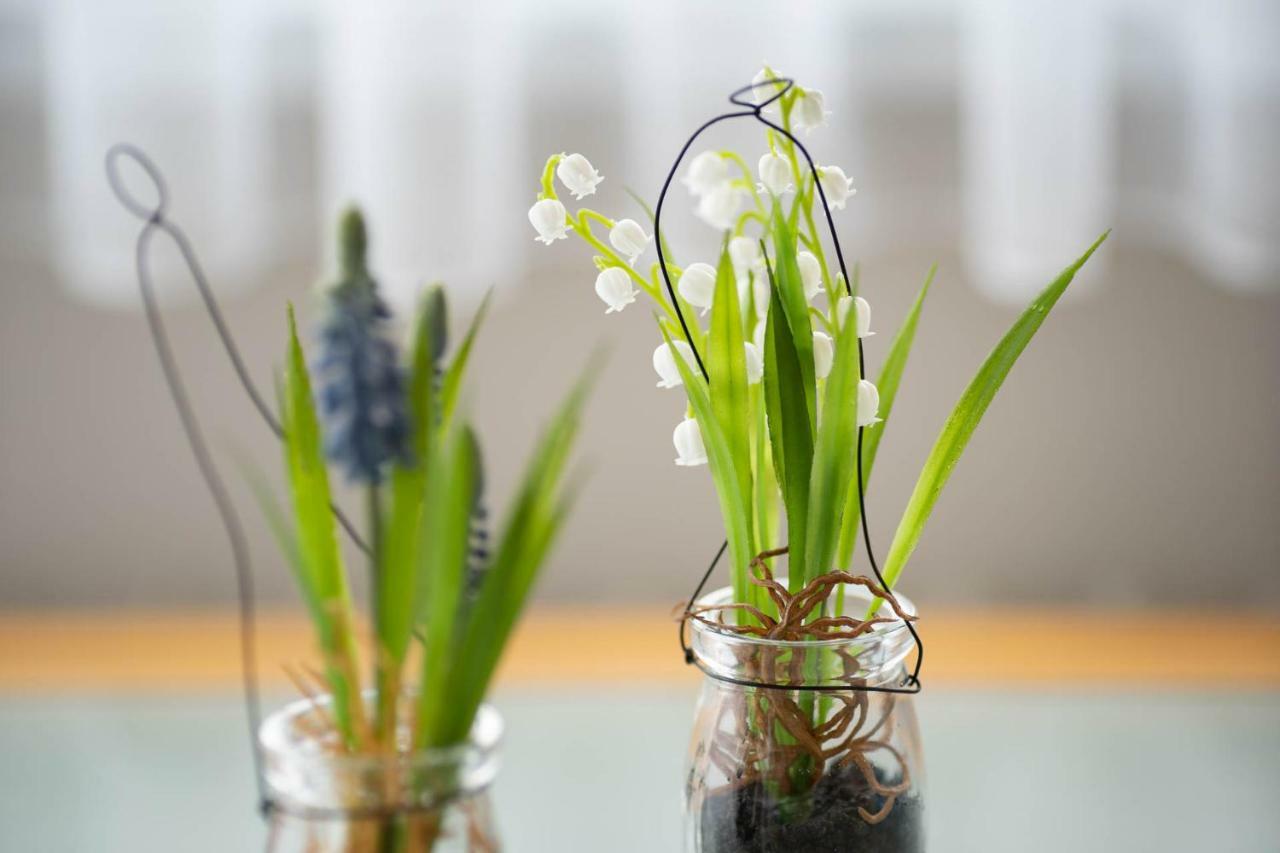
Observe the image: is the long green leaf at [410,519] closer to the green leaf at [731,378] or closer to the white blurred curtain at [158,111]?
the green leaf at [731,378]

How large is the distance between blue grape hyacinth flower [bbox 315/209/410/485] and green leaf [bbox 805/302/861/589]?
6.7 inches

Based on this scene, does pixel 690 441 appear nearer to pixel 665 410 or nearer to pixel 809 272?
pixel 809 272

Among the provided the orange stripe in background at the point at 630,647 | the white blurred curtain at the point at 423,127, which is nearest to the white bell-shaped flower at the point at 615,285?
the orange stripe in background at the point at 630,647

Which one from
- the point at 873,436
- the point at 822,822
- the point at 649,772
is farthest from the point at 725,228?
the point at 649,772

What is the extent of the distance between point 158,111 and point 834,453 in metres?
1.27

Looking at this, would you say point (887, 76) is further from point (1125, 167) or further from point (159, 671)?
point (159, 671)

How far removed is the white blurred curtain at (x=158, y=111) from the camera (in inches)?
59.4

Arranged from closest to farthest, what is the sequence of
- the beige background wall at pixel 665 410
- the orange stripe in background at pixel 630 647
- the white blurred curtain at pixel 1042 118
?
the orange stripe in background at pixel 630 647 < the white blurred curtain at pixel 1042 118 < the beige background wall at pixel 665 410

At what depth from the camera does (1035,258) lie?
1.50 m

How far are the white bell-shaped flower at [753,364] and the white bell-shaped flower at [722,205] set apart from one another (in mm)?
49

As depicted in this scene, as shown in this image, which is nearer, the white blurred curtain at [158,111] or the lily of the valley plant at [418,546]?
the lily of the valley plant at [418,546]

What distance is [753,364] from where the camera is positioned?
0.51 metres

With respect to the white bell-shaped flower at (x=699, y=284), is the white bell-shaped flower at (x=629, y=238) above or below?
above

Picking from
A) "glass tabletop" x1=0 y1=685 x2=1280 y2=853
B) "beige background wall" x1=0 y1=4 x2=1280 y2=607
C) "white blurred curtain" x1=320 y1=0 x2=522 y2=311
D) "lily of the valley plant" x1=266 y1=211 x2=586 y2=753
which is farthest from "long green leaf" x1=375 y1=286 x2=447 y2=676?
"beige background wall" x1=0 y1=4 x2=1280 y2=607
